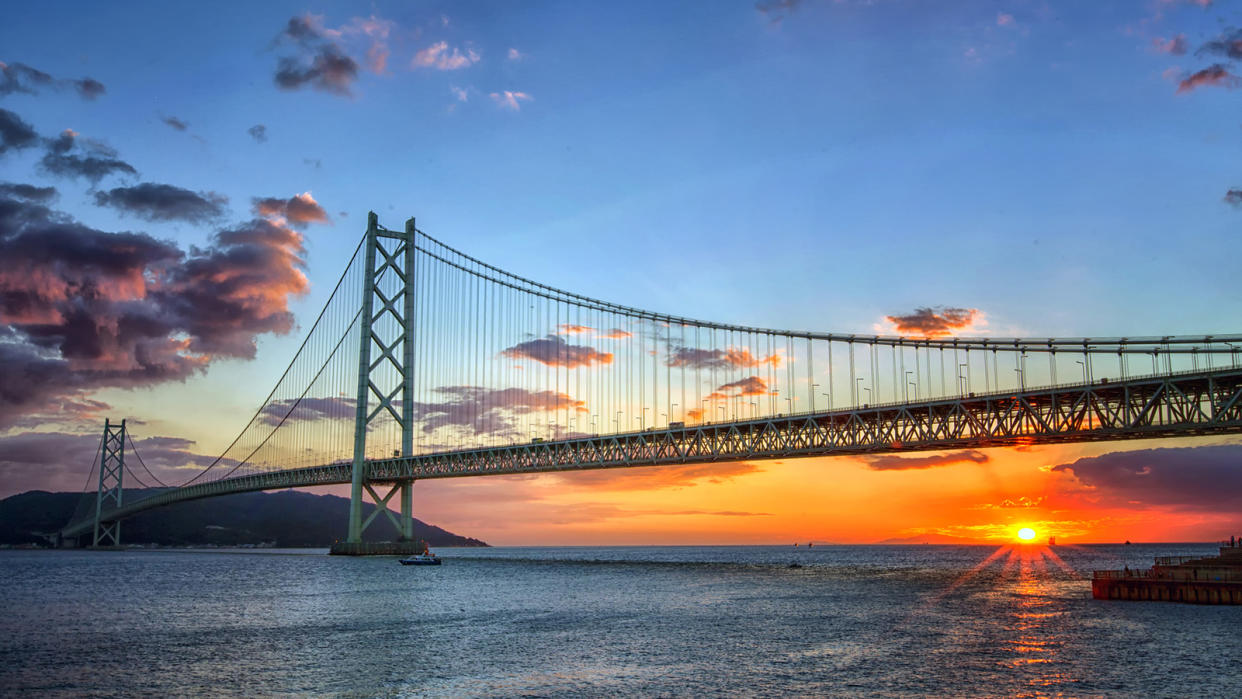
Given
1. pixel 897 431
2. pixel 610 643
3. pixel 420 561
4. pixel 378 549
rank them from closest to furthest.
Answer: pixel 610 643 < pixel 897 431 < pixel 420 561 < pixel 378 549

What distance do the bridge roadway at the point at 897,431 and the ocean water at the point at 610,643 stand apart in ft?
35.5

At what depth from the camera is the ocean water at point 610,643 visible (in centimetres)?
2588

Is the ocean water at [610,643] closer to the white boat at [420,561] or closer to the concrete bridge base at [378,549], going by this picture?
the white boat at [420,561]

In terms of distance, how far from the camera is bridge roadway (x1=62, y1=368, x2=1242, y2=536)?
54594mm

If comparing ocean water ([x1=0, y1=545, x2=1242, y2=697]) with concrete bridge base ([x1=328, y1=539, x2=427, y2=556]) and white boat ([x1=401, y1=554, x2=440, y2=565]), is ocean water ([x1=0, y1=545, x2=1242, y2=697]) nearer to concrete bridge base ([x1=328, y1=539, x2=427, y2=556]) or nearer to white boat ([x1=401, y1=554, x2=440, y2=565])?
white boat ([x1=401, y1=554, x2=440, y2=565])

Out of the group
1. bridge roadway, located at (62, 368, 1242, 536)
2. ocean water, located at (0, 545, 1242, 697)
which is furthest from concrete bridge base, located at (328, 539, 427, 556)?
ocean water, located at (0, 545, 1242, 697)

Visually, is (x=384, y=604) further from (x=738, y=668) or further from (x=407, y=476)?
(x=407, y=476)

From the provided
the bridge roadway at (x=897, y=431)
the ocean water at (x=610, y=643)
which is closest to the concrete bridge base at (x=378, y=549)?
the bridge roadway at (x=897, y=431)

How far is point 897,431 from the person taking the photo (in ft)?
219

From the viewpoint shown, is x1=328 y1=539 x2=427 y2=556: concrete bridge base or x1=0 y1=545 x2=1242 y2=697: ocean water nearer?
x1=0 y1=545 x2=1242 y2=697: ocean water

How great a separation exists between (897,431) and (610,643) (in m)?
38.3

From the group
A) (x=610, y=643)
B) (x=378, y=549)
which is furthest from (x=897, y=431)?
(x=378, y=549)

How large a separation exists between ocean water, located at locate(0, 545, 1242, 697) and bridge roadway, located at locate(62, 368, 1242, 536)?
35.5 ft

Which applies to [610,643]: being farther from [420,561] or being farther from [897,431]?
[420,561]
